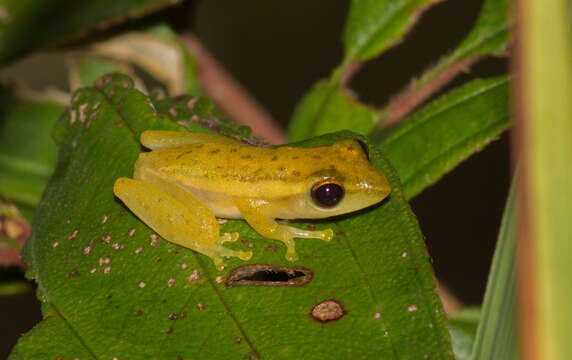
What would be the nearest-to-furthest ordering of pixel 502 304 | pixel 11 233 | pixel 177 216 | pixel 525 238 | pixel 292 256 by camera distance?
pixel 525 238 → pixel 502 304 → pixel 292 256 → pixel 177 216 → pixel 11 233

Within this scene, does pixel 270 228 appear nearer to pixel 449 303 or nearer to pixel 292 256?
pixel 292 256

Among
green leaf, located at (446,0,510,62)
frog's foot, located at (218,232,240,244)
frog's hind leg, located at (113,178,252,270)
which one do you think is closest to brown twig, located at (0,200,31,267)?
frog's hind leg, located at (113,178,252,270)

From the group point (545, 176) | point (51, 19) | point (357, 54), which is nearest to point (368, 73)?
point (357, 54)

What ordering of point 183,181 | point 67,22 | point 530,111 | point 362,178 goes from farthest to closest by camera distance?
point 67,22, point 183,181, point 362,178, point 530,111

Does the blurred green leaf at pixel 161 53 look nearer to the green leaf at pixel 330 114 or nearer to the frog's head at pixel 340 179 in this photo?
the green leaf at pixel 330 114

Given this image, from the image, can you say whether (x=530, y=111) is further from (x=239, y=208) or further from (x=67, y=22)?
(x=67, y=22)

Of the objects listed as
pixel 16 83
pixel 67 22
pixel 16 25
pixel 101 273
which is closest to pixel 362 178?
pixel 101 273
